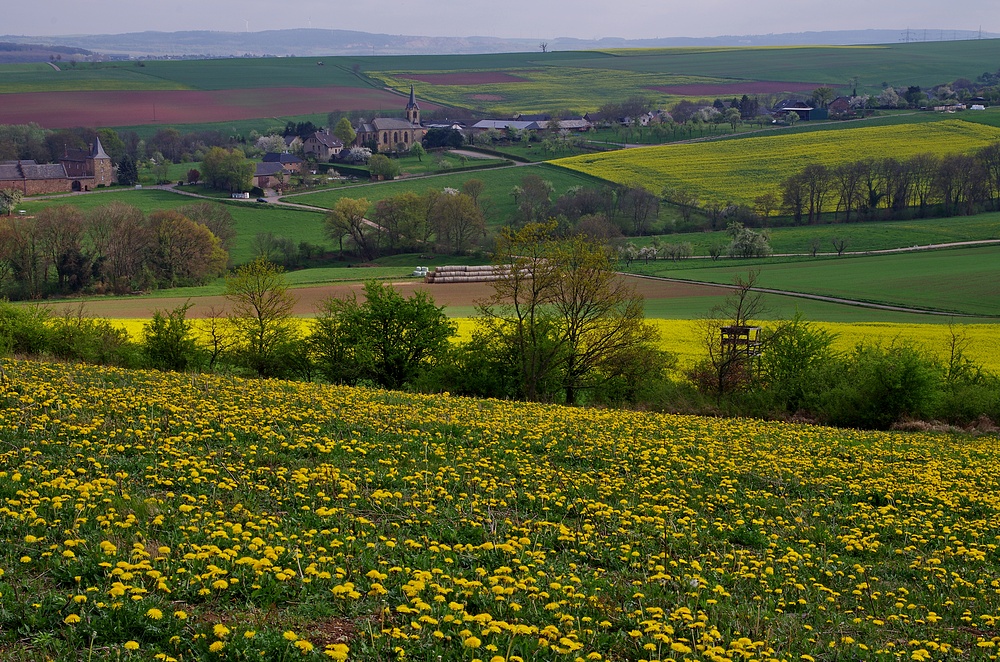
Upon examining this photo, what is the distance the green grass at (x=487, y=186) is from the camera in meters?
127

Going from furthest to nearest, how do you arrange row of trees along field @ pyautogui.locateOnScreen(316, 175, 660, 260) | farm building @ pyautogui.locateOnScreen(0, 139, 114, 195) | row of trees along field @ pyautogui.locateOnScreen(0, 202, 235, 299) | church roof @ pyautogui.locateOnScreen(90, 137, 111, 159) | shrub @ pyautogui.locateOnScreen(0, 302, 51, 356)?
church roof @ pyautogui.locateOnScreen(90, 137, 111, 159)
farm building @ pyautogui.locateOnScreen(0, 139, 114, 195)
row of trees along field @ pyautogui.locateOnScreen(316, 175, 660, 260)
row of trees along field @ pyautogui.locateOnScreen(0, 202, 235, 299)
shrub @ pyautogui.locateOnScreen(0, 302, 51, 356)

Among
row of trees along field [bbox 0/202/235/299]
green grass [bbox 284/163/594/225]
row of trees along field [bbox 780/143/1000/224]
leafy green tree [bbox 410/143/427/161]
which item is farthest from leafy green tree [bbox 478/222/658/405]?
leafy green tree [bbox 410/143/427/161]

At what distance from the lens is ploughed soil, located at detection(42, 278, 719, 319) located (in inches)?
2574

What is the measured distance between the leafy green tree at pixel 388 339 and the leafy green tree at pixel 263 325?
2022 mm

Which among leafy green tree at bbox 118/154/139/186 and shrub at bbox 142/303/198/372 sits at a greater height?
leafy green tree at bbox 118/154/139/186

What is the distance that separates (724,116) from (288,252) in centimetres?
11253

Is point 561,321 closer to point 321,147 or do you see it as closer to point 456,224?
point 456,224

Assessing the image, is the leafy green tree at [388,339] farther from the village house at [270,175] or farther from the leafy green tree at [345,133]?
the leafy green tree at [345,133]

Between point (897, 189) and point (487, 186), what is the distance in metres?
55.9

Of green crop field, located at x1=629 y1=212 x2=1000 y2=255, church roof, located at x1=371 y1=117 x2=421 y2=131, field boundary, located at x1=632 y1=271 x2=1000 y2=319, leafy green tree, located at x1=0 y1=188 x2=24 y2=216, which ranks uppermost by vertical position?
church roof, located at x1=371 y1=117 x2=421 y2=131

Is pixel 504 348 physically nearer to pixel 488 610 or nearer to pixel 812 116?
pixel 488 610

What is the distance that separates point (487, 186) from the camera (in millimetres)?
135250

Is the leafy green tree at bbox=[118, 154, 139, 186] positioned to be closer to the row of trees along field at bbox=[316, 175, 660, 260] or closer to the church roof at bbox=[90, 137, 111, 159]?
the church roof at bbox=[90, 137, 111, 159]

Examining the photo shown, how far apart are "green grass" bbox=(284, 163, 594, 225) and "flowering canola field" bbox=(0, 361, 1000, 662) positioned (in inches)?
4022
